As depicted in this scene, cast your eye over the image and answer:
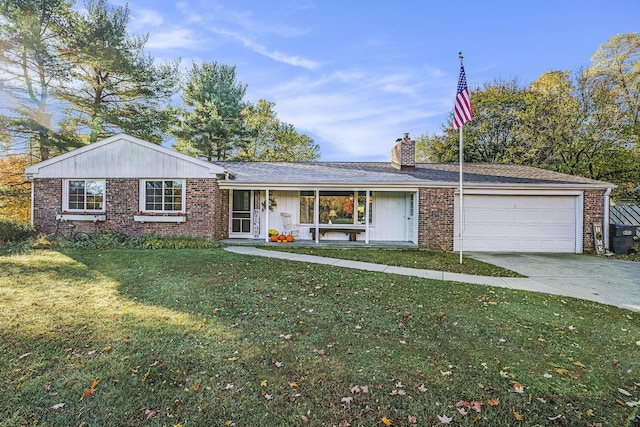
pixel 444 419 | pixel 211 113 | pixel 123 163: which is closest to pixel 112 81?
pixel 211 113

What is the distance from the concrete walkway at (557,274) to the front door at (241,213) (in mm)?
2450

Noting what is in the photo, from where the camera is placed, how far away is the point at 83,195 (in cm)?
1162

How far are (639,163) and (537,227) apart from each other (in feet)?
31.6

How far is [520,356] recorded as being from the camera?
138 inches

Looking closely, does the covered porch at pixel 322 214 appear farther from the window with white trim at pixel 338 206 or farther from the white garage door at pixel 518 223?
the white garage door at pixel 518 223

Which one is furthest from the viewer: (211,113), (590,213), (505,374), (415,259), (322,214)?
(211,113)

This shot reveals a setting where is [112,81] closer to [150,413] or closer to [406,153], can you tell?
[406,153]

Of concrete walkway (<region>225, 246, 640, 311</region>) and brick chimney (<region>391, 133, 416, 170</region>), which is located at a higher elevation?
brick chimney (<region>391, 133, 416, 170</region>)

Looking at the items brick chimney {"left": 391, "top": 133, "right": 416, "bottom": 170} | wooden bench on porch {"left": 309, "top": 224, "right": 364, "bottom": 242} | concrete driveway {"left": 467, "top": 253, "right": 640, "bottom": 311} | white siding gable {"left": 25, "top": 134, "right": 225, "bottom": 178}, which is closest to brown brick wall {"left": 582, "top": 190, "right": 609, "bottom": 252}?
concrete driveway {"left": 467, "top": 253, "right": 640, "bottom": 311}

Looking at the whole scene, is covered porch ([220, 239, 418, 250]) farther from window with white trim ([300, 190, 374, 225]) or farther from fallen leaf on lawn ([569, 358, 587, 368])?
fallen leaf on lawn ([569, 358, 587, 368])

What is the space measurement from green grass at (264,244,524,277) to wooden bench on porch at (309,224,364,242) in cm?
156

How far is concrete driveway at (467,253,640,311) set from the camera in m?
5.82

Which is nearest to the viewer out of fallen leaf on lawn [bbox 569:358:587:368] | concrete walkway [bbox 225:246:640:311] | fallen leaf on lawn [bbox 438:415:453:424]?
fallen leaf on lawn [bbox 438:415:453:424]

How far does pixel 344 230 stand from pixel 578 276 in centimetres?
702
